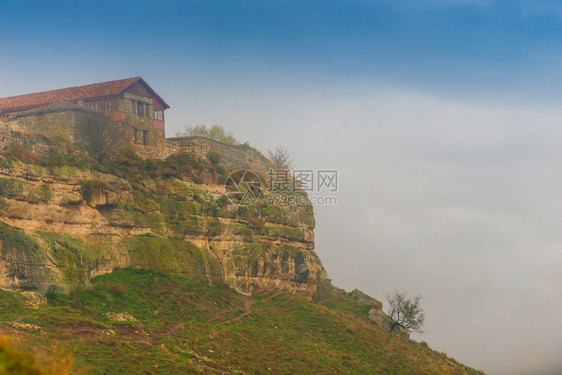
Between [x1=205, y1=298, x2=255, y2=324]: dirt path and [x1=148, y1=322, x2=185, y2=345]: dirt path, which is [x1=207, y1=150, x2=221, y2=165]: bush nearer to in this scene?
[x1=205, y1=298, x2=255, y2=324]: dirt path

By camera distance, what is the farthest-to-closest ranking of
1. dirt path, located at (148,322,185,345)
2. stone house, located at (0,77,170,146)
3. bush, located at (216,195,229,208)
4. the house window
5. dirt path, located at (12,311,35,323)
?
the house window < stone house, located at (0,77,170,146) < bush, located at (216,195,229,208) < dirt path, located at (148,322,185,345) < dirt path, located at (12,311,35,323)

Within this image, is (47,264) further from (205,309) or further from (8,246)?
(205,309)

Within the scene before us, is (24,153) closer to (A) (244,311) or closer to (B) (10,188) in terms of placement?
(B) (10,188)

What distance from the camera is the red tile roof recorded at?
49719 millimetres

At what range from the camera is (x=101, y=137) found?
4375 cm

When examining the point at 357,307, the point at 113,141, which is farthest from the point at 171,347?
the point at 357,307

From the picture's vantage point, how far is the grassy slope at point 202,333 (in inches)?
1067

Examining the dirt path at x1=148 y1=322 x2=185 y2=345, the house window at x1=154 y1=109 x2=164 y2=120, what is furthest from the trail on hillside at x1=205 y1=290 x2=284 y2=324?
the house window at x1=154 y1=109 x2=164 y2=120

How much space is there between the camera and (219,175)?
51875 millimetres

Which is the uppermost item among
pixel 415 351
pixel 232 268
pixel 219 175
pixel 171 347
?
pixel 219 175

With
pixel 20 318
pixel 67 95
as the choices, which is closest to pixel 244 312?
pixel 20 318

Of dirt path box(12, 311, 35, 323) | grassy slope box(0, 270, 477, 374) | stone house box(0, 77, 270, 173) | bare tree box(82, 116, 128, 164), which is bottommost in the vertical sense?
grassy slope box(0, 270, 477, 374)

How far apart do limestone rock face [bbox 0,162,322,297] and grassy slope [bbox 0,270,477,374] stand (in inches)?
57.0

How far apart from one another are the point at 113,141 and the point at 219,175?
35.1 feet
